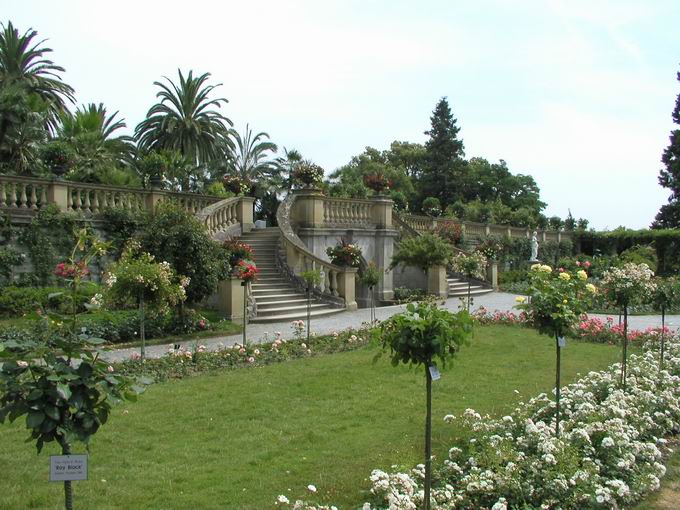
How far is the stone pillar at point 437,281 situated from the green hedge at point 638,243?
868 inches

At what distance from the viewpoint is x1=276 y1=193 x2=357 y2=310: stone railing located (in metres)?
17.3

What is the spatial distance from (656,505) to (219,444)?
12.8ft

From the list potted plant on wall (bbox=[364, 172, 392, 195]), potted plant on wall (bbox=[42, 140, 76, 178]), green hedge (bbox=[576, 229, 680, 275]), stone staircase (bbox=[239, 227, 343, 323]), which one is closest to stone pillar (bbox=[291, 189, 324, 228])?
stone staircase (bbox=[239, 227, 343, 323])

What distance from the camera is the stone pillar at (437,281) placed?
2161 cm

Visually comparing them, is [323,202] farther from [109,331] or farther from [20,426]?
[20,426]

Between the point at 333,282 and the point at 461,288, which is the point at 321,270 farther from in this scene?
the point at 461,288

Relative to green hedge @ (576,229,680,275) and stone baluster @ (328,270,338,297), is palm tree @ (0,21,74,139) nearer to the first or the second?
stone baluster @ (328,270,338,297)

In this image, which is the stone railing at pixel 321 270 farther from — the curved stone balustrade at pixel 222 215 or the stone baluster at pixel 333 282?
the curved stone balustrade at pixel 222 215

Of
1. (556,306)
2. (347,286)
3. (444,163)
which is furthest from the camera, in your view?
(444,163)

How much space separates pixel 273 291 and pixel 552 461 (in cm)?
1205

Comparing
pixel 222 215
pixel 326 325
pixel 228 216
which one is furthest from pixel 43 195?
pixel 326 325

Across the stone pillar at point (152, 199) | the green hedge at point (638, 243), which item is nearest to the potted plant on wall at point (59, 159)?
the stone pillar at point (152, 199)

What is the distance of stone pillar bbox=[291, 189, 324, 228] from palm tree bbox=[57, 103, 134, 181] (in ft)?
20.7

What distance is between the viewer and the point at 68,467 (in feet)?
10.4
